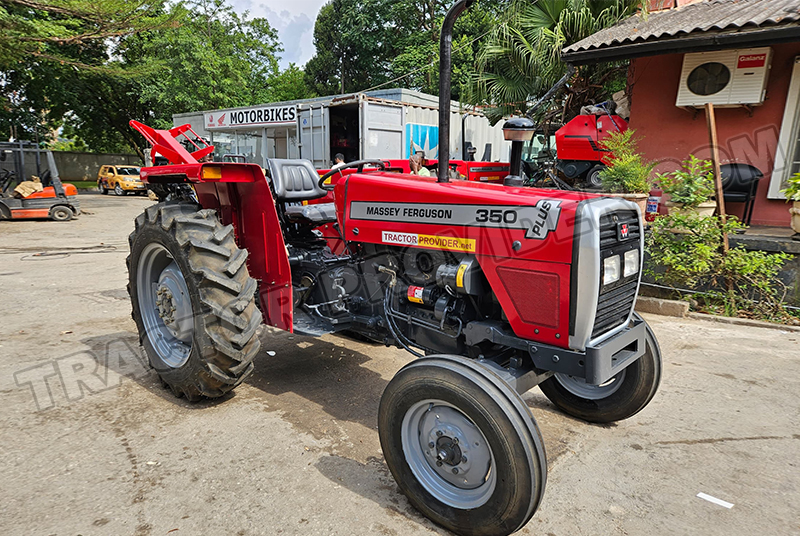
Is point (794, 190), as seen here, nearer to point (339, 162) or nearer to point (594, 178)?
point (594, 178)

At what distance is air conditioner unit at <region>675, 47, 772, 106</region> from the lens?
20.9 ft

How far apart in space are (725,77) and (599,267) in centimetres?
626

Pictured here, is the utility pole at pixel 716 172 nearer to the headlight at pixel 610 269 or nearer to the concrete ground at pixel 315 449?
the concrete ground at pixel 315 449

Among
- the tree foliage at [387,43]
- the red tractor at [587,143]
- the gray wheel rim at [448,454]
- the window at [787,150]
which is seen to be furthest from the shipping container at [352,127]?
the gray wheel rim at [448,454]

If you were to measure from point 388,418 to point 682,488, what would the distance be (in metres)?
1.48

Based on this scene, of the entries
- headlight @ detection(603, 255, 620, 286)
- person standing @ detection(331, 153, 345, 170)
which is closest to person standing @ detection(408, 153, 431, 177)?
person standing @ detection(331, 153, 345, 170)

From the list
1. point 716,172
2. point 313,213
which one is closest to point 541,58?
point 716,172

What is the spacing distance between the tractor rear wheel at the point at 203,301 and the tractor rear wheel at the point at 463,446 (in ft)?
3.77

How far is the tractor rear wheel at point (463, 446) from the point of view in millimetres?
1909

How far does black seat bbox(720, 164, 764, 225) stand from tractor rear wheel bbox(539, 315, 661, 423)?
14.9ft

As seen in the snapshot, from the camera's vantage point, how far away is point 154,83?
22.2 m

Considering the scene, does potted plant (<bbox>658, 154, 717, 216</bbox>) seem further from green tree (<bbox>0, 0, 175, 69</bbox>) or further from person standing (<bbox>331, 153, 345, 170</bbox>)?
green tree (<bbox>0, 0, 175, 69</bbox>)

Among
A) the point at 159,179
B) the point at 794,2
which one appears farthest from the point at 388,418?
the point at 794,2

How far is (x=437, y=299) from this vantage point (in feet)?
8.74
